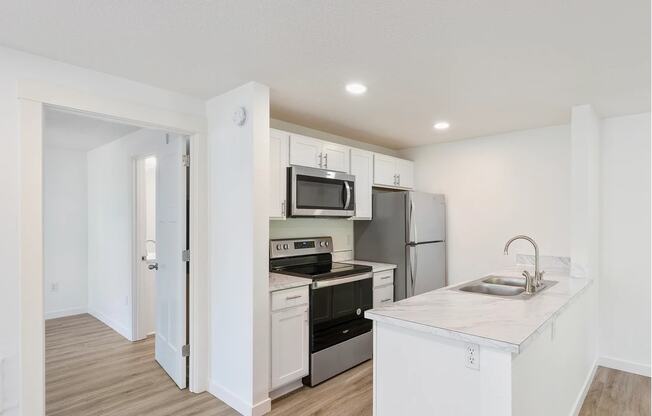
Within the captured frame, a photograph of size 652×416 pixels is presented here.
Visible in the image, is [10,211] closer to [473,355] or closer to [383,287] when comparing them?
[473,355]


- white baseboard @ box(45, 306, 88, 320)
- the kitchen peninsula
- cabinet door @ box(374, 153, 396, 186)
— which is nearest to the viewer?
the kitchen peninsula

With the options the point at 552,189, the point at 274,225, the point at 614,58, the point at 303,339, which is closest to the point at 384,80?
the point at 614,58

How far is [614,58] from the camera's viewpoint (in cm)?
212

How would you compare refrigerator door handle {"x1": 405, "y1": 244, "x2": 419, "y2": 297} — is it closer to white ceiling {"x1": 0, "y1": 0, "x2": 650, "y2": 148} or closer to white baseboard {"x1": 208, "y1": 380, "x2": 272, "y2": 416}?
white ceiling {"x1": 0, "y1": 0, "x2": 650, "y2": 148}

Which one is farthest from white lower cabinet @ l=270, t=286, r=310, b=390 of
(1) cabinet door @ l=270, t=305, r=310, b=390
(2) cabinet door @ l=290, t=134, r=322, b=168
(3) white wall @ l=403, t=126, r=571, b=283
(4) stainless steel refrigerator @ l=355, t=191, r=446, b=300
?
(3) white wall @ l=403, t=126, r=571, b=283

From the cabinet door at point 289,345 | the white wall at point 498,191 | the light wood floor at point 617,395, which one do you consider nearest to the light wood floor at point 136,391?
the cabinet door at point 289,345

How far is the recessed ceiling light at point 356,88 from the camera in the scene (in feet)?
8.30

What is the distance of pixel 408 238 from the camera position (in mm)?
3730

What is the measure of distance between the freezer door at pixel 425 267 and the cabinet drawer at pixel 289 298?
51.3 inches

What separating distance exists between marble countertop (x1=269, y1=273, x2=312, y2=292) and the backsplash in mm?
538

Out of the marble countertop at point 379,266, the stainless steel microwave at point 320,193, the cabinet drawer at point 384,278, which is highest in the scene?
the stainless steel microwave at point 320,193

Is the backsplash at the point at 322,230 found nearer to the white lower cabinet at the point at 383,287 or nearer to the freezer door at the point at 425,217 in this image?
the white lower cabinet at the point at 383,287

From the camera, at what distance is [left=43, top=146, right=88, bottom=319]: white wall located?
192 inches

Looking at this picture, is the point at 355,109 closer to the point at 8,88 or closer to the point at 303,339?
the point at 303,339
